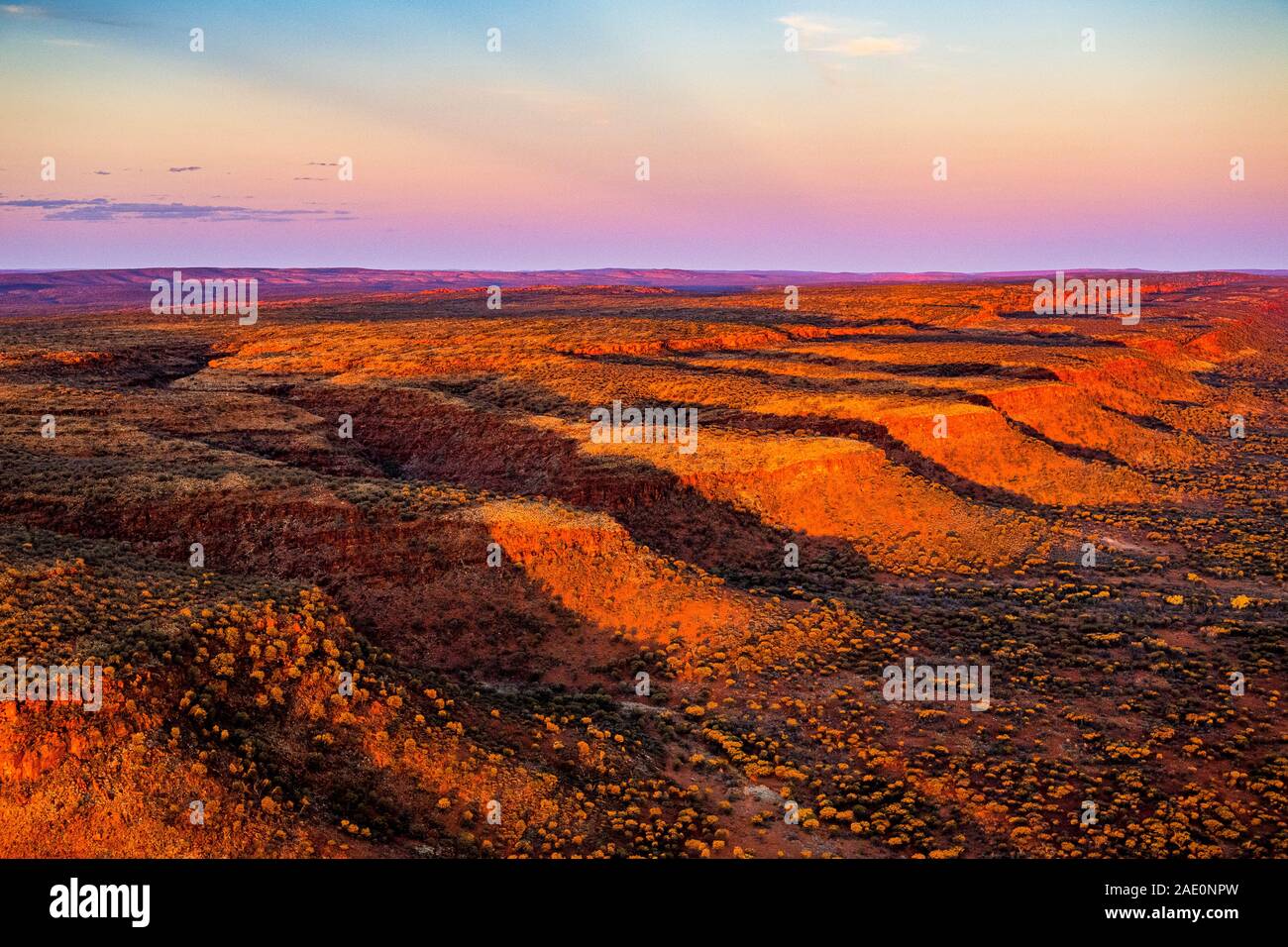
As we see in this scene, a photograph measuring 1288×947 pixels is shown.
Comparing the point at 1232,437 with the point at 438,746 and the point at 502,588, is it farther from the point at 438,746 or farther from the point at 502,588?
the point at 438,746

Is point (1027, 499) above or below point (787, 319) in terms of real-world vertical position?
below

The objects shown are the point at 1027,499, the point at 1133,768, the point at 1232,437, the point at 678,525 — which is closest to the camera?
the point at 1133,768

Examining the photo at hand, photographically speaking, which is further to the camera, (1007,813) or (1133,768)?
(1133,768)
